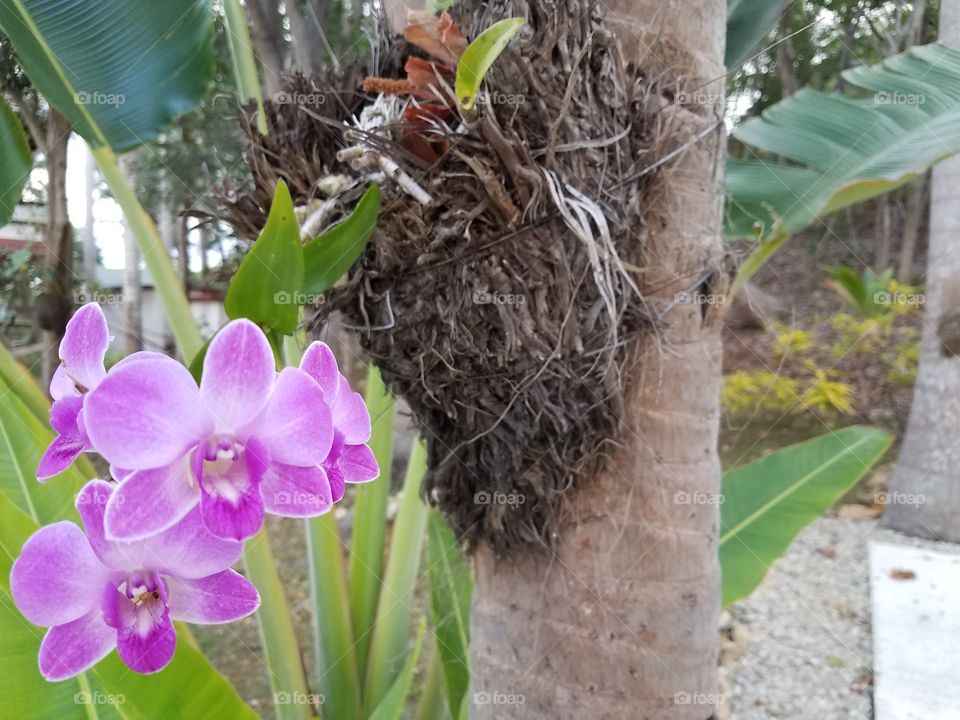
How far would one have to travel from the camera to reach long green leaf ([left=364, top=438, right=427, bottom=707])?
0.97 m

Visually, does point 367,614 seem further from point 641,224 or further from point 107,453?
point 107,453

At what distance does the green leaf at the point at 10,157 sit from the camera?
2.20 ft

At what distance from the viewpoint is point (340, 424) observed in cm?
28

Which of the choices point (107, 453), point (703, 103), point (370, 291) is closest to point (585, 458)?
point (370, 291)

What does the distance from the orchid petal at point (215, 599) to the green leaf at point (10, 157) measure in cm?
64

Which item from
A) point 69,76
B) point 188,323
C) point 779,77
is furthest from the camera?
point 779,77

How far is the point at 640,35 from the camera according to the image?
57 cm

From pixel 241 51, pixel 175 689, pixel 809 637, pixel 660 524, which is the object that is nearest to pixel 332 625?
pixel 175 689

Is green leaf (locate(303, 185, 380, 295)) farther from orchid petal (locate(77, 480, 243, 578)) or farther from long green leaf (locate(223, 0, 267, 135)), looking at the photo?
long green leaf (locate(223, 0, 267, 135))

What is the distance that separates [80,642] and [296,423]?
14 centimetres

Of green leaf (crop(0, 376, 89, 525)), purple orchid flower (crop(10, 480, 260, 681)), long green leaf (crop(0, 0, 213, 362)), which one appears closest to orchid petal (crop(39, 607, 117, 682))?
purple orchid flower (crop(10, 480, 260, 681))

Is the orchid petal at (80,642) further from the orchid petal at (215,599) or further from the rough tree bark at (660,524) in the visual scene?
the rough tree bark at (660,524)

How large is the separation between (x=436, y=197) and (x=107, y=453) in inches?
14.8

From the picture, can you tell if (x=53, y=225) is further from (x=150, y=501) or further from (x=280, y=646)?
(x=150, y=501)
